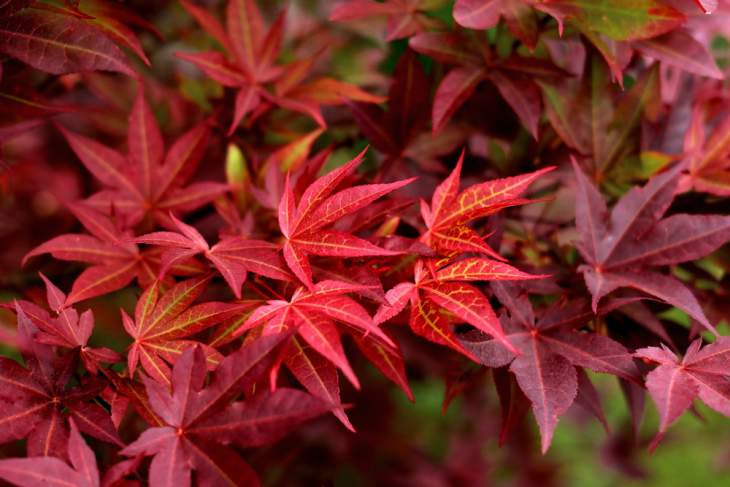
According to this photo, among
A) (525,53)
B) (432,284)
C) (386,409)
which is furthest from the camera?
(386,409)

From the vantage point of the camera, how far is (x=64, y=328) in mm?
604

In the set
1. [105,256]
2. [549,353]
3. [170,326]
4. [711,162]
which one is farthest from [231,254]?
[711,162]

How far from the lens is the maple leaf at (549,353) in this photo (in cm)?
59

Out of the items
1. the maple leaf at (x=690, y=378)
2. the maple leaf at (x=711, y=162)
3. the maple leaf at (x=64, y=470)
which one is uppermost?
the maple leaf at (x=711, y=162)

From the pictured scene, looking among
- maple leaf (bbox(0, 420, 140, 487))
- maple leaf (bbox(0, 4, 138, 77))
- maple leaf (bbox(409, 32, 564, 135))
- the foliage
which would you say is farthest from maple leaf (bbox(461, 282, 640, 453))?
maple leaf (bbox(0, 4, 138, 77))

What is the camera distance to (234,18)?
92 cm

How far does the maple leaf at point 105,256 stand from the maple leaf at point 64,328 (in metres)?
0.06

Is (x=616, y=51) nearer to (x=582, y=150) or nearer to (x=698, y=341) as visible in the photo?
(x=582, y=150)

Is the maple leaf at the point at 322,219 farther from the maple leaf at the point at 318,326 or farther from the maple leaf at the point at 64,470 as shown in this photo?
the maple leaf at the point at 64,470

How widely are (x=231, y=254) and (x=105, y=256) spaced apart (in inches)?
7.4

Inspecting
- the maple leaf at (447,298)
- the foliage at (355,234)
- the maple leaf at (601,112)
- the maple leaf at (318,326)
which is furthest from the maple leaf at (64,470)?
the maple leaf at (601,112)

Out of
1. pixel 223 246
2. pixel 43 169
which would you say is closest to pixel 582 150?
pixel 223 246

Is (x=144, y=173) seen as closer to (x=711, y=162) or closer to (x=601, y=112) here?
(x=601, y=112)

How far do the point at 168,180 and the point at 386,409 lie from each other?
0.75 metres
